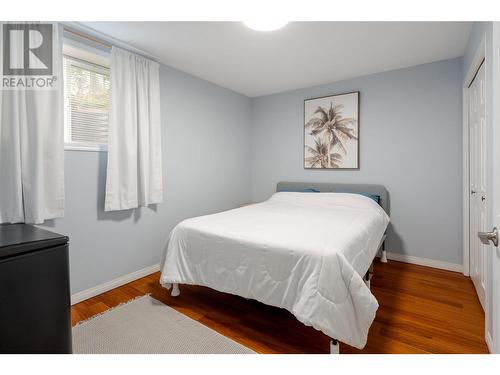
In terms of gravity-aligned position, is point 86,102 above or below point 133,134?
above

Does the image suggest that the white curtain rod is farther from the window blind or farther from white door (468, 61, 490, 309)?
white door (468, 61, 490, 309)

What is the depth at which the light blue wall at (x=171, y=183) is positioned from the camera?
89.8 inches

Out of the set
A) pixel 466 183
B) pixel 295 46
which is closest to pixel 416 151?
pixel 466 183

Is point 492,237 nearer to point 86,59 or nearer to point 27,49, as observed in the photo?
point 27,49

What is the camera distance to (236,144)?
161 inches

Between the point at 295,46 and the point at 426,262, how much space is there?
279 cm

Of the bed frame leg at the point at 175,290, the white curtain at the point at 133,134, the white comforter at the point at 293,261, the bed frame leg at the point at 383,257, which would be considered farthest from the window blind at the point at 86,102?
the bed frame leg at the point at 383,257

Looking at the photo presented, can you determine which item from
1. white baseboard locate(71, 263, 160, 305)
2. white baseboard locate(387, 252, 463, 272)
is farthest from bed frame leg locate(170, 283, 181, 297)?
white baseboard locate(387, 252, 463, 272)

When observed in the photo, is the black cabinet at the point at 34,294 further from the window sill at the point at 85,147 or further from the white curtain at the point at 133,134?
the white curtain at the point at 133,134

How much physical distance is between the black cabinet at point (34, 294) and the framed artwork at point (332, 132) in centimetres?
311

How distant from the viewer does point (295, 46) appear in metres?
2.54
